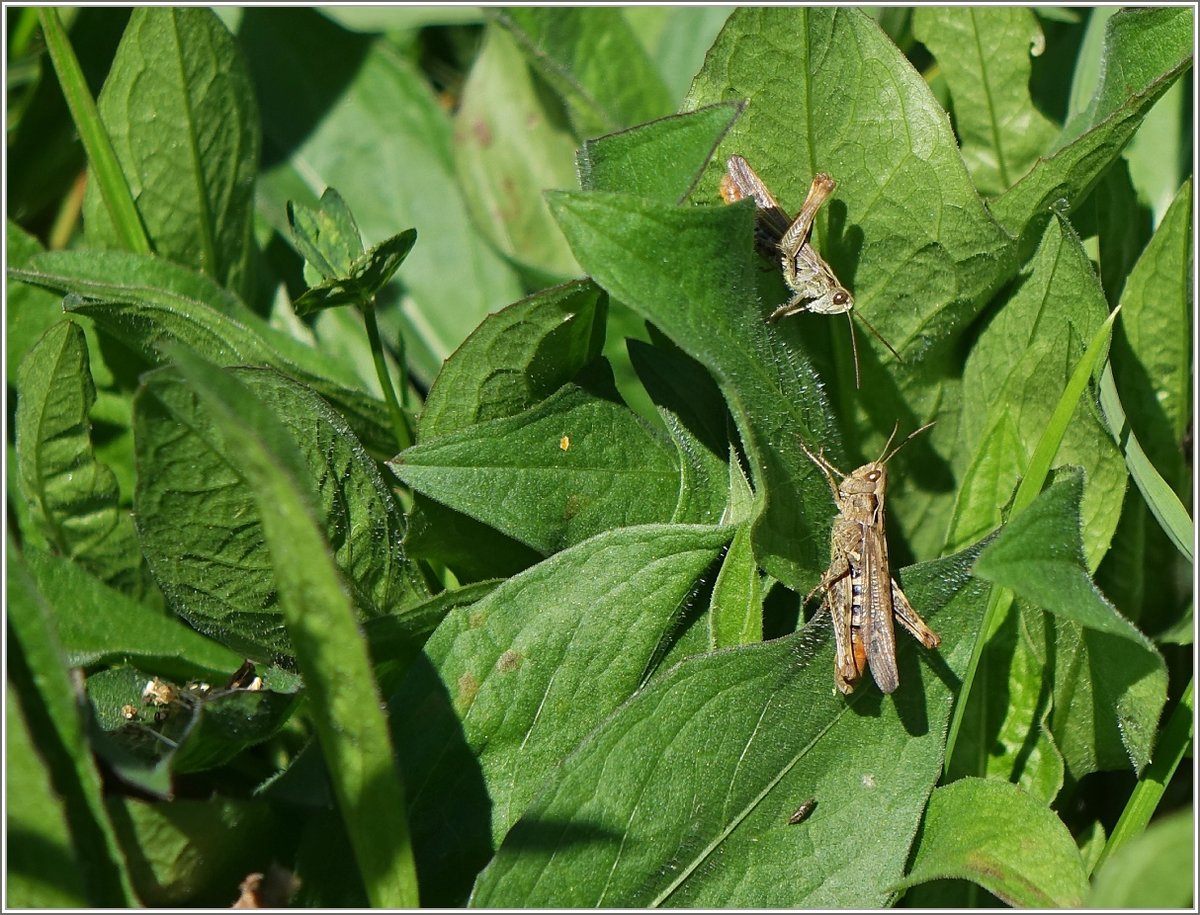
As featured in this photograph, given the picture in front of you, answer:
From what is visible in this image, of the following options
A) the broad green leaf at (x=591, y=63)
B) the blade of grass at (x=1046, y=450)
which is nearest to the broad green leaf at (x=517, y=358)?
the blade of grass at (x=1046, y=450)

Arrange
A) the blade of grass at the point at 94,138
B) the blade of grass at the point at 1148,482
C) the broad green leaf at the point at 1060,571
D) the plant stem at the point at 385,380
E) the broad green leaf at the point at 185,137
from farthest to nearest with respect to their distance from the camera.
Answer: the broad green leaf at the point at 185,137 < the blade of grass at the point at 94,138 < the plant stem at the point at 385,380 < the blade of grass at the point at 1148,482 < the broad green leaf at the point at 1060,571

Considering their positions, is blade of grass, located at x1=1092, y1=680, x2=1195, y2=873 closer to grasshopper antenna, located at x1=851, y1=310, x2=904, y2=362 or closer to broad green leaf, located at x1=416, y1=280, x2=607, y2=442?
grasshopper antenna, located at x1=851, y1=310, x2=904, y2=362

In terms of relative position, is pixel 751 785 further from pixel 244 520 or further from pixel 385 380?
pixel 385 380

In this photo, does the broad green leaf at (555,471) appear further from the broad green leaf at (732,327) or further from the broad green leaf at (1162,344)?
the broad green leaf at (1162,344)

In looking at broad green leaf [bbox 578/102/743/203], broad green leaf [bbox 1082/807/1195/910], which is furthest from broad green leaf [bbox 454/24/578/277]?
broad green leaf [bbox 1082/807/1195/910]

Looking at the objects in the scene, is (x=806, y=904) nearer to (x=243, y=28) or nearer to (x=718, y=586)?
(x=718, y=586)

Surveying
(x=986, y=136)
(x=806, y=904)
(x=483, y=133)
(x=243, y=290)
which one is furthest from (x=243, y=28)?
(x=806, y=904)
